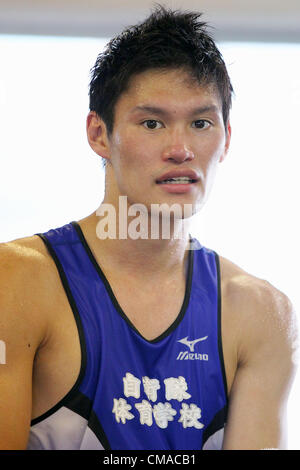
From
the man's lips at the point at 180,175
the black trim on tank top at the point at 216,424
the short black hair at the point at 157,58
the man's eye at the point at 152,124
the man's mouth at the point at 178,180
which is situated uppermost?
the short black hair at the point at 157,58

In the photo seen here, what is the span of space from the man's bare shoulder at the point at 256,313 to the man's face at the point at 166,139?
0.23 meters

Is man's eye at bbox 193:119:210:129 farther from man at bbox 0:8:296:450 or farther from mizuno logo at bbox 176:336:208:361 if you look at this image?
mizuno logo at bbox 176:336:208:361

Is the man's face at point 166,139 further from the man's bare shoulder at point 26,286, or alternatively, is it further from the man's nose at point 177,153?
the man's bare shoulder at point 26,286

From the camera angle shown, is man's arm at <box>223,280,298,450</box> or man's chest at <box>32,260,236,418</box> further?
man's arm at <box>223,280,298,450</box>

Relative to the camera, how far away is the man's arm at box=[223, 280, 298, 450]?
49.4 inches

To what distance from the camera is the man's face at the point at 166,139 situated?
3.86 feet

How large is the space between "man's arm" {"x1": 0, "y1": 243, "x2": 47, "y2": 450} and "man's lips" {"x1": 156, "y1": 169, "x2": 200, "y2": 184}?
279mm

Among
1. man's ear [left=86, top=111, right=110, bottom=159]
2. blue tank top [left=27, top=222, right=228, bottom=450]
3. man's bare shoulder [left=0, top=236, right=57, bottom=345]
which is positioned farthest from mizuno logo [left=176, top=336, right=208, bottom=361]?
man's ear [left=86, top=111, right=110, bottom=159]

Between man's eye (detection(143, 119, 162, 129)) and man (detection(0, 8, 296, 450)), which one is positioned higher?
man's eye (detection(143, 119, 162, 129))

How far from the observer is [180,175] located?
117 centimetres

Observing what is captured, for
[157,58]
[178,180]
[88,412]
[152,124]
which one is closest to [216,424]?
[88,412]

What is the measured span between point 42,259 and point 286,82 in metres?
1.24

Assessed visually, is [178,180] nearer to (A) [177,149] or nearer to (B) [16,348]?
(A) [177,149]

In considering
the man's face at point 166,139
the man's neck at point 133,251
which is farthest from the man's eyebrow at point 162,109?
the man's neck at point 133,251
